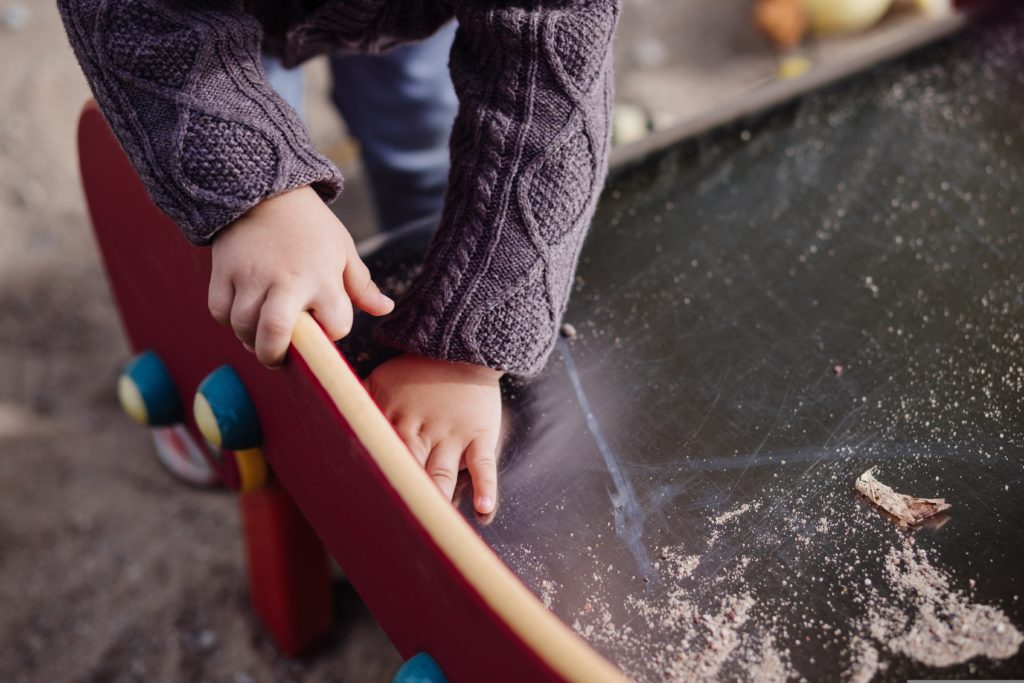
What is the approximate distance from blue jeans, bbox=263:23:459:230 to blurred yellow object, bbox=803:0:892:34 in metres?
0.94

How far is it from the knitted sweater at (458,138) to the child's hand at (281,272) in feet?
0.05

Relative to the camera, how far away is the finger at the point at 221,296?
56cm

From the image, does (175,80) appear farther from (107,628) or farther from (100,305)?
(100,305)

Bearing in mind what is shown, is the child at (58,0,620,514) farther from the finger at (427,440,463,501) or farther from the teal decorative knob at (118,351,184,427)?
the teal decorative knob at (118,351,184,427)

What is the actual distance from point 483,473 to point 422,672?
0.15 metres

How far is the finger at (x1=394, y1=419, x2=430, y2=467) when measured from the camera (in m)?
0.63

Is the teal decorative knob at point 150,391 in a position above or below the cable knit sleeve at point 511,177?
below

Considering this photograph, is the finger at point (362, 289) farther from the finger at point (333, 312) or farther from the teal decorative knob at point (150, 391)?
the teal decorative knob at point (150, 391)

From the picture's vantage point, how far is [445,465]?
0.63m

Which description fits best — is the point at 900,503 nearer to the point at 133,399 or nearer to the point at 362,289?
the point at 362,289

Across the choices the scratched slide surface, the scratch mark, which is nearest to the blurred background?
the scratched slide surface

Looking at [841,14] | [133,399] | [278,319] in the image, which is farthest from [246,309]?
[841,14]

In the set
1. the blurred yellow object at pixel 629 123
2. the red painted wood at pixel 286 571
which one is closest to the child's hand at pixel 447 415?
the red painted wood at pixel 286 571

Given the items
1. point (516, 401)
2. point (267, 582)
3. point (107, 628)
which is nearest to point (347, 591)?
point (267, 582)
